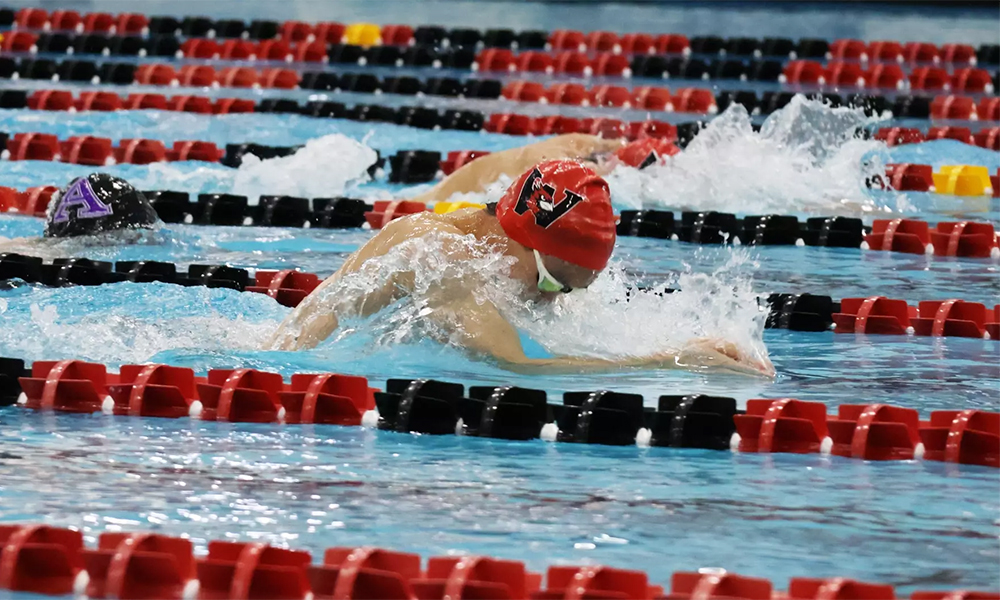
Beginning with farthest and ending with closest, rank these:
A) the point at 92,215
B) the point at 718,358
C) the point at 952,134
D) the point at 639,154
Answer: the point at 952,134
the point at 639,154
the point at 92,215
the point at 718,358

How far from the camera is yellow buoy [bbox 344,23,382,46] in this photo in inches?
516

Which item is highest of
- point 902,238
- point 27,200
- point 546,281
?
point 902,238

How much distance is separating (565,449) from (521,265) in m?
0.69

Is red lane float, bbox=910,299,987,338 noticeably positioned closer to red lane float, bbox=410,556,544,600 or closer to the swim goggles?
the swim goggles

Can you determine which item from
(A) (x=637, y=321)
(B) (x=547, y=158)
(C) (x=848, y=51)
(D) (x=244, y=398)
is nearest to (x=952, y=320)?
(A) (x=637, y=321)

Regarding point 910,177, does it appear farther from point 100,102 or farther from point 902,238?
point 100,102

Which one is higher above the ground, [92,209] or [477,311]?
[92,209]

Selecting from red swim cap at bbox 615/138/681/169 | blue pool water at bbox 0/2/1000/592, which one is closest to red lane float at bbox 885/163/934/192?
blue pool water at bbox 0/2/1000/592

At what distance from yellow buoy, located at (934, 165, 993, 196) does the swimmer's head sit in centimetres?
495

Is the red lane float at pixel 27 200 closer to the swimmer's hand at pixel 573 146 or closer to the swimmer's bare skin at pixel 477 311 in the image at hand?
the swimmer's hand at pixel 573 146

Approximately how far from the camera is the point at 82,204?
699 cm

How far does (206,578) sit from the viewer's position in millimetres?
3111

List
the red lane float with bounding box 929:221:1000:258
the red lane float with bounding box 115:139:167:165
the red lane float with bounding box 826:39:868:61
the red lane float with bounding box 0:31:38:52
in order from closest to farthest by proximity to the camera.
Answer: the red lane float with bounding box 929:221:1000:258 < the red lane float with bounding box 115:139:167:165 < the red lane float with bounding box 826:39:868:61 < the red lane float with bounding box 0:31:38:52

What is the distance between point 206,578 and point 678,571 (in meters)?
0.95
